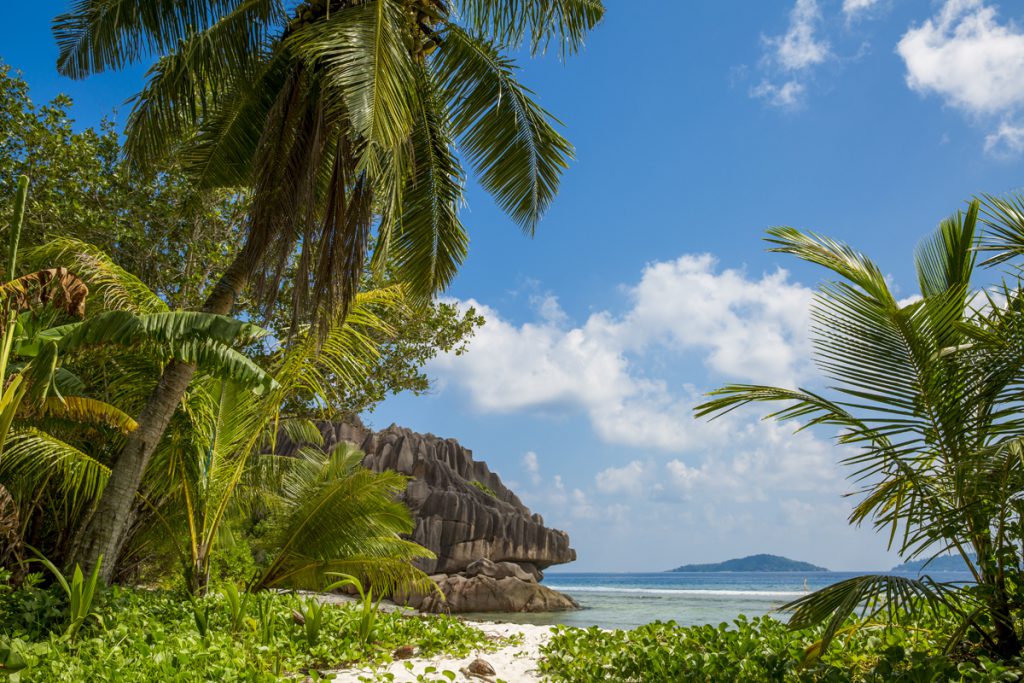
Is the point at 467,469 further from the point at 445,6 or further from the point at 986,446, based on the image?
the point at 986,446

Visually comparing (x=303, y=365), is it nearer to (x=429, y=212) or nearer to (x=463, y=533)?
(x=429, y=212)

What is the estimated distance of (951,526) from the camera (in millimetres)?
4457

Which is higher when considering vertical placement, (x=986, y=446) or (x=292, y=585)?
(x=986, y=446)

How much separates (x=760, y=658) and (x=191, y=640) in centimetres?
440

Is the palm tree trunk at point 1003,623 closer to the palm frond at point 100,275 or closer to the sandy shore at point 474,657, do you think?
the sandy shore at point 474,657

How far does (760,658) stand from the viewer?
5.00 m

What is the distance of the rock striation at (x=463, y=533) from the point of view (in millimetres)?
25594

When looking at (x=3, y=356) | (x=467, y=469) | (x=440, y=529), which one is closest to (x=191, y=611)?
(x=3, y=356)

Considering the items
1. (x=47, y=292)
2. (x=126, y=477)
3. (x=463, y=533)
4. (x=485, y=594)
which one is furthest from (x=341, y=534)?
(x=463, y=533)

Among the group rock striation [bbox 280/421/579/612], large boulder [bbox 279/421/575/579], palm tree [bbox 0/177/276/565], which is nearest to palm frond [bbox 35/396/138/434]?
palm tree [bbox 0/177/276/565]

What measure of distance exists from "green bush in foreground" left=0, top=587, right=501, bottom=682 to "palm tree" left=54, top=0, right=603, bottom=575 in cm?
85

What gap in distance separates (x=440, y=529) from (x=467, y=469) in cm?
743

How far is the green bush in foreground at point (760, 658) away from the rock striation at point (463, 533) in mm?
17653

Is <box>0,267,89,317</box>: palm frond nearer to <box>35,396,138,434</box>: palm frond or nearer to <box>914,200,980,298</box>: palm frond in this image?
<box>35,396,138,434</box>: palm frond
